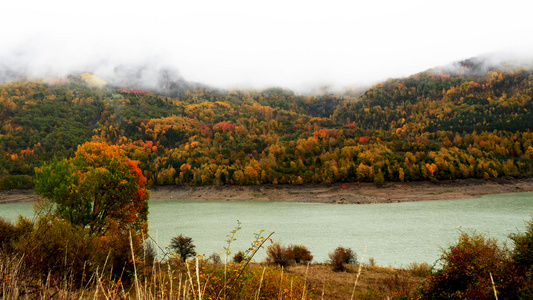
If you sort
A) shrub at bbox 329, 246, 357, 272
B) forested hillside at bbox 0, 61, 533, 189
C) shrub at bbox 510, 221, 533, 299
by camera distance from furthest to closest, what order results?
forested hillside at bbox 0, 61, 533, 189, shrub at bbox 329, 246, 357, 272, shrub at bbox 510, 221, 533, 299

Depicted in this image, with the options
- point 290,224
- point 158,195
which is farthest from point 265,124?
point 290,224

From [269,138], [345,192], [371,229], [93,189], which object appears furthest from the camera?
[269,138]

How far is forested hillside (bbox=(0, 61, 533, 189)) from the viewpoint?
80.2 metres

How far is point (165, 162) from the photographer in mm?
99250

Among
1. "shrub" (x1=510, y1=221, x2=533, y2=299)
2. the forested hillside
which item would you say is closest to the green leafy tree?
"shrub" (x1=510, y1=221, x2=533, y2=299)

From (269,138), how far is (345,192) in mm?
54129

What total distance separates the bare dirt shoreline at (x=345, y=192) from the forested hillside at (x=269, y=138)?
248cm

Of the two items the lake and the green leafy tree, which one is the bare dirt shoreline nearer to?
the lake

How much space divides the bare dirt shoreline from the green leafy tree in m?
54.1

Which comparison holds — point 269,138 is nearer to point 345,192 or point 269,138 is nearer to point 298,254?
point 345,192

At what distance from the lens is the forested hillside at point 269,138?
80250mm

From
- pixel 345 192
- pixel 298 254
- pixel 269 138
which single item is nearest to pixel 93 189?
pixel 298 254

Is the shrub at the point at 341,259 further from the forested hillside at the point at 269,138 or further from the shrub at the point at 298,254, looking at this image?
the forested hillside at the point at 269,138

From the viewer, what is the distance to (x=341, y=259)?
747 inches
